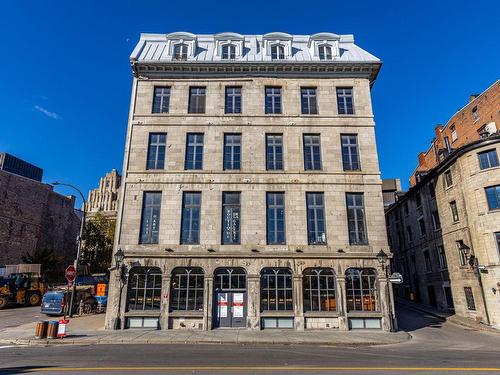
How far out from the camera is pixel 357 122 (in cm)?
2147

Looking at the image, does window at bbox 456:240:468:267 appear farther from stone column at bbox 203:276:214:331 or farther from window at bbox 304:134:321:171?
stone column at bbox 203:276:214:331

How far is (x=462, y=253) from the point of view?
24.0m

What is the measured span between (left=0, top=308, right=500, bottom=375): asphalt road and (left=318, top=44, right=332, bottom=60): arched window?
18.9 meters

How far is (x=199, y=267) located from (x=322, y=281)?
729cm

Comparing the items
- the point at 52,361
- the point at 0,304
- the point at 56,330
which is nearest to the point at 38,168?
the point at 0,304

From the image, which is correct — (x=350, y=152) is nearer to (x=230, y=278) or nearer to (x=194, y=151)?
(x=194, y=151)

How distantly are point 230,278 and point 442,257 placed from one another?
768 inches

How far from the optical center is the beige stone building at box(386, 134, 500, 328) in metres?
21.1

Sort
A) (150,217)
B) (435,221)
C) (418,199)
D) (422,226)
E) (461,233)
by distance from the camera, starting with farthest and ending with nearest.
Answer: (418,199), (422,226), (435,221), (461,233), (150,217)

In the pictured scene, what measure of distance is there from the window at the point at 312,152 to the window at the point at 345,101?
2753mm

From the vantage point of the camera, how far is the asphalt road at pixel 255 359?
29.9 ft

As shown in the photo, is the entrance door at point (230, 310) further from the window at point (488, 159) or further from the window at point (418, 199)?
the window at point (418, 199)

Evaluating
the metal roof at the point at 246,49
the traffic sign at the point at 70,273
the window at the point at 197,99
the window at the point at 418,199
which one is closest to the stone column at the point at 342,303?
the window at the point at 197,99

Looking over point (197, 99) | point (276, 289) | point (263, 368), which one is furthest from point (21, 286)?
point (263, 368)
